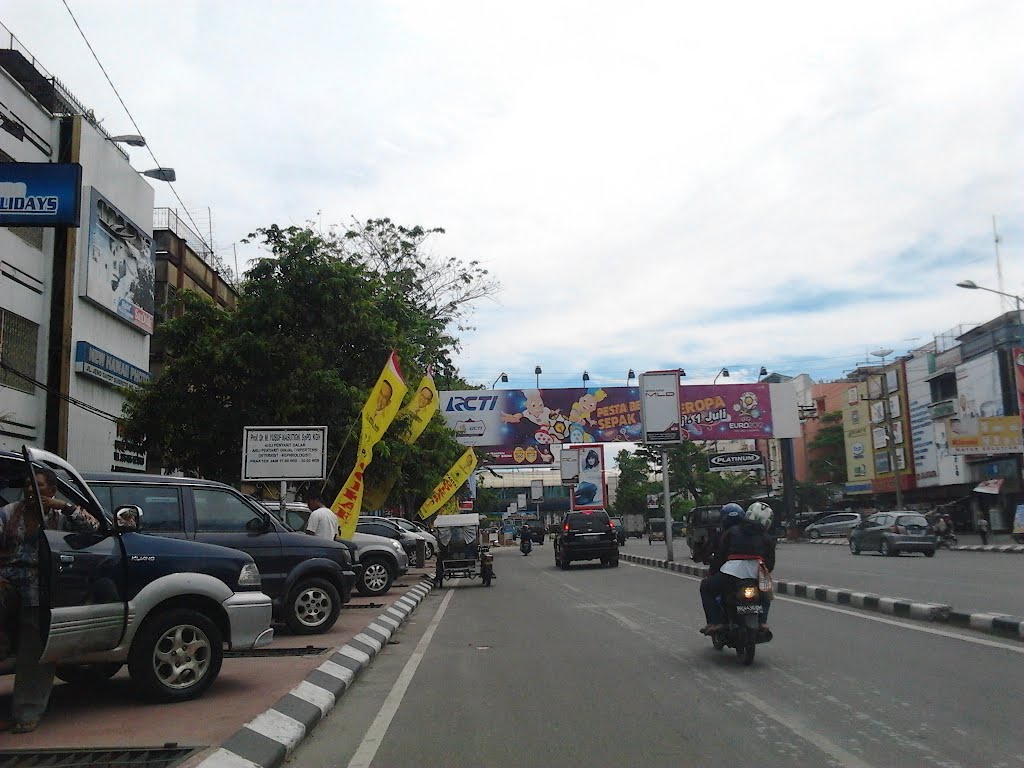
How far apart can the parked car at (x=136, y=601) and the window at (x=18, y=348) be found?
14.6 m

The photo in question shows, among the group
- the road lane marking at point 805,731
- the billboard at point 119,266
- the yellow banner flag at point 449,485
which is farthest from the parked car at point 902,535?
the road lane marking at point 805,731

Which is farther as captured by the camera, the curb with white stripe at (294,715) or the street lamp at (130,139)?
the street lamp at (130,139)

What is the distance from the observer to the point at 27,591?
18.6ft

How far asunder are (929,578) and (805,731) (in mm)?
14326

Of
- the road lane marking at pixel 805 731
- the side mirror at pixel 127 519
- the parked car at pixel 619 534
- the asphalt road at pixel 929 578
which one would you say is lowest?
the asphalt road at pixel 929 578

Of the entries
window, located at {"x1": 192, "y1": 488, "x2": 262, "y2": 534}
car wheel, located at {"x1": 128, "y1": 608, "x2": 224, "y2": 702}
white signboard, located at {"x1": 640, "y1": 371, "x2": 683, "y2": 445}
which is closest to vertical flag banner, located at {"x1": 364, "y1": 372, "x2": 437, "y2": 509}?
white signboard, located at {"x1": 640, "y1": 371, "x2": 683, "y2": 445}

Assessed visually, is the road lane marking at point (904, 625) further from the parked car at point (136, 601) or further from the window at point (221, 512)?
the window at point (221, 512)

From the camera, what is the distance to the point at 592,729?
6203mm

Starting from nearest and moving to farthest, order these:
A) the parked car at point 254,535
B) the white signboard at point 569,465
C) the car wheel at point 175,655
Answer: the car wheel at point 175,655 → the parked car at point 254,535 → the white signboard at point 569,465

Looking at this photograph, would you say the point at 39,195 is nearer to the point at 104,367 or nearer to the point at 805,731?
the point at 805,731

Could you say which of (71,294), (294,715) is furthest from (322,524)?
(71,294)

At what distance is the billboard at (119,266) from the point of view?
76.1 ft

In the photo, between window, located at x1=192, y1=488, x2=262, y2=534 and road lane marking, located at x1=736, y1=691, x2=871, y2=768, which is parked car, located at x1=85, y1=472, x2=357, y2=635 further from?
road lane marking, located at x1=736, y1=691, x2=871, y2=768

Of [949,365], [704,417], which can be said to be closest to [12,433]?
[704,417]
